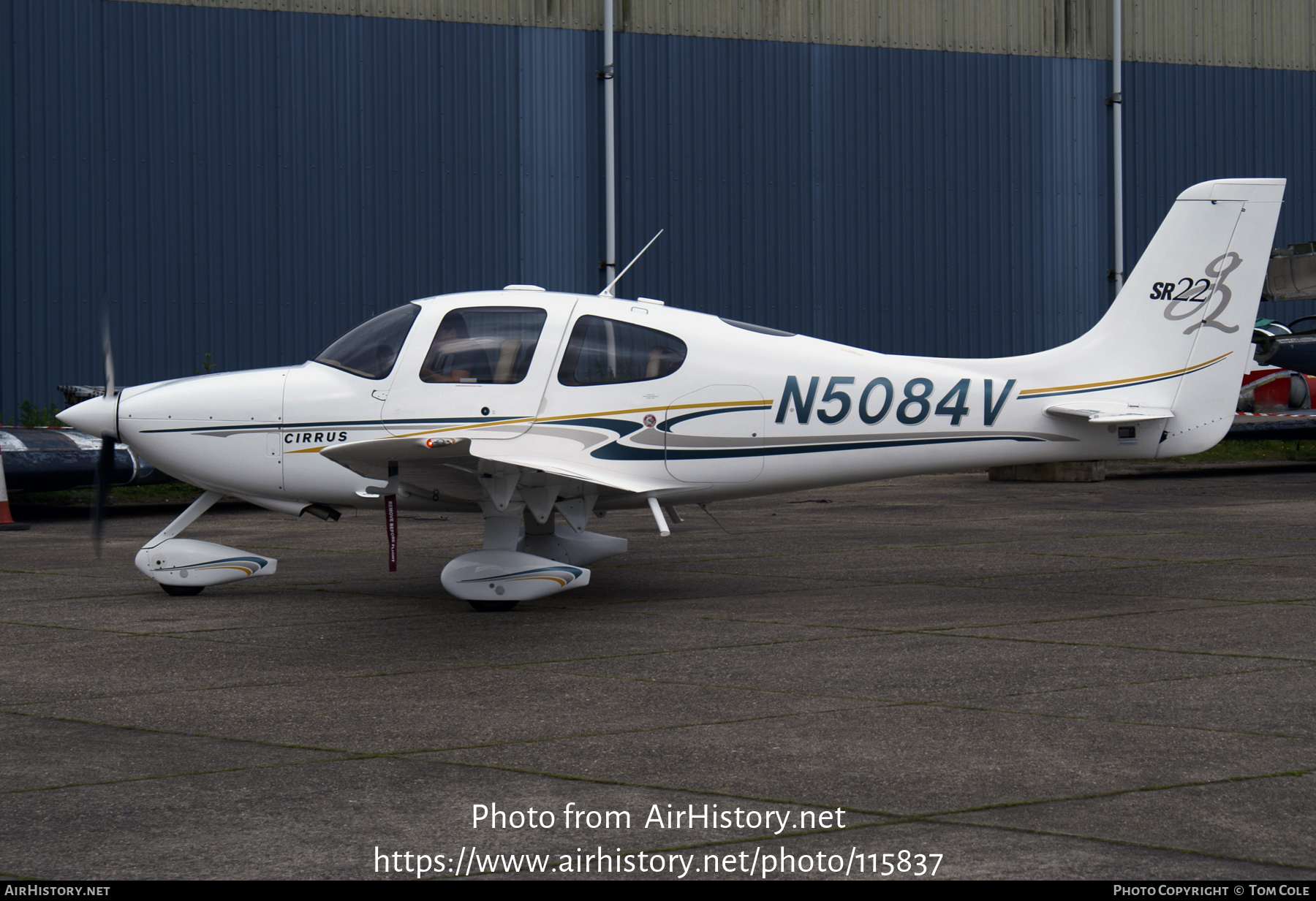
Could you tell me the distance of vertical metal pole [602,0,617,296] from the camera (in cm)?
2117

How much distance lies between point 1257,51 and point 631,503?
66.0 ft

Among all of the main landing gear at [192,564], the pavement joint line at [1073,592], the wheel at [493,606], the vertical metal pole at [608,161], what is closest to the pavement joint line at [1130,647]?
the pavement joint line at [1073,592]

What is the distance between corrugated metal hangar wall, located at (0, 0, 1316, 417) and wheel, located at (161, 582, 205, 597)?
10.3 m

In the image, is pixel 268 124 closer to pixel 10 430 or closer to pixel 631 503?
pixel 10 430

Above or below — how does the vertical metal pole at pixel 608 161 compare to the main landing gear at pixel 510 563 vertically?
above

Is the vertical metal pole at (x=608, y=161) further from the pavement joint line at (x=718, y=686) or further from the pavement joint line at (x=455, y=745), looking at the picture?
the pavement joint line at (x=455, y=745)

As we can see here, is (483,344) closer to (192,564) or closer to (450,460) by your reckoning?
(450,460)

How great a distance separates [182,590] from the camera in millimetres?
9695

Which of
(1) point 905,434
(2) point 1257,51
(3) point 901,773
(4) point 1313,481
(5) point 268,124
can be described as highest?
(2) point 1257,51

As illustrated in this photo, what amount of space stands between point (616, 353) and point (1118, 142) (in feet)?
56.3

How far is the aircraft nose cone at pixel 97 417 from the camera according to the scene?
30.7 feet

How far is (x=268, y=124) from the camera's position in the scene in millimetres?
19859

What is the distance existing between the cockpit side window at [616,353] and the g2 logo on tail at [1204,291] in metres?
3.36
